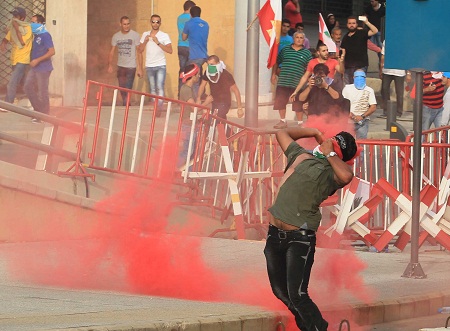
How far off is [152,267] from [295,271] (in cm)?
269

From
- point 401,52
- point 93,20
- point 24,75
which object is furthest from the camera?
point 93,20

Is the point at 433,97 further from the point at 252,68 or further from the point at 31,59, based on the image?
the point at 31,59

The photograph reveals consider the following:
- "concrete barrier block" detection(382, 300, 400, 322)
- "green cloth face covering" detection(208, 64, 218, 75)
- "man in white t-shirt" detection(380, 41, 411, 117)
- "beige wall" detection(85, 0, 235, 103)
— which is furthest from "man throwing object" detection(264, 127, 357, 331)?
"man in white t-shirt" detection(380, 41, 411, 117)

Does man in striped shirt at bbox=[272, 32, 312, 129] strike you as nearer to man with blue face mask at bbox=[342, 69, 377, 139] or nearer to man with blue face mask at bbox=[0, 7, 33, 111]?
man with blue face mask at bbox=[342, 69, 377, 139]

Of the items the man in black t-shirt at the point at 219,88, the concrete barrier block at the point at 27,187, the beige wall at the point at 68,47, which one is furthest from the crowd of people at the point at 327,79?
the concrete barrier block at the point at 27,187

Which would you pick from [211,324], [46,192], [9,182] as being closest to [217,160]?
[46,192]

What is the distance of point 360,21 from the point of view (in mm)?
25328

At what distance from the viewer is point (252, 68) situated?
57.7ft

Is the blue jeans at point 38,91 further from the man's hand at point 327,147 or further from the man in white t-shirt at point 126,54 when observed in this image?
the man's hand at point 327,147

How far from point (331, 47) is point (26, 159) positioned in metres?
8.71

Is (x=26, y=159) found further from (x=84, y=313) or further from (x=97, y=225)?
(x=84, y=313)

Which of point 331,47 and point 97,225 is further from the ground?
point 331,47

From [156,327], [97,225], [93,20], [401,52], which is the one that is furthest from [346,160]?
[93,20]

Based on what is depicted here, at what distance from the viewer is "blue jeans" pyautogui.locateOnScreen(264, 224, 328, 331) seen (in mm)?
8406
